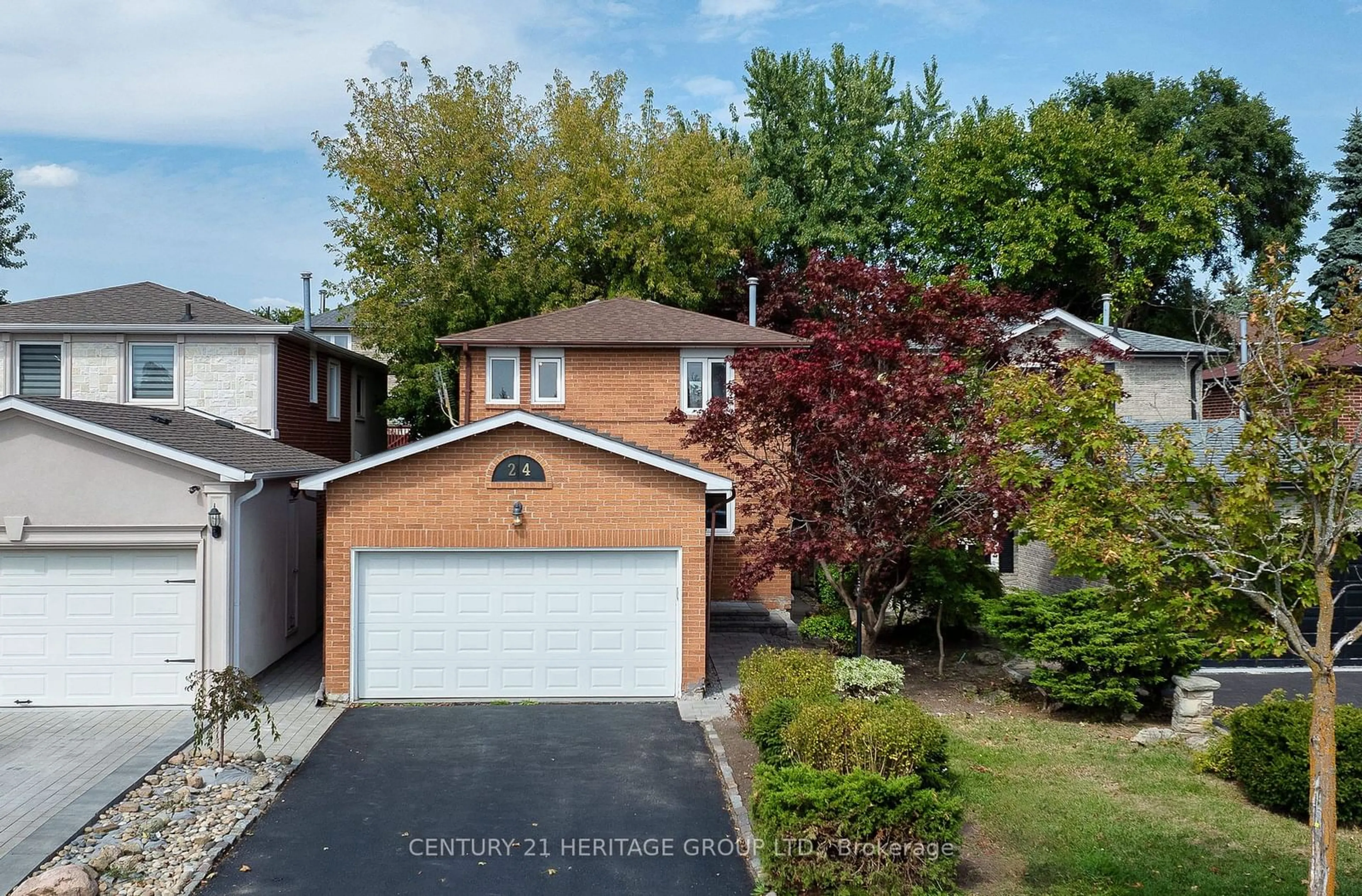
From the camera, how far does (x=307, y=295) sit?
24.6 meters

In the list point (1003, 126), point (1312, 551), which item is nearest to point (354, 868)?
point (1312, 551)

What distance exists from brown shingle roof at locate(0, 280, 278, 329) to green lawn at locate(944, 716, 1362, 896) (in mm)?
16858

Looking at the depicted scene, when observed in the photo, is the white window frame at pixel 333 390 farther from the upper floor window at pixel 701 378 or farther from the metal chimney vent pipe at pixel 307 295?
the upper floor window at pixel 701 378

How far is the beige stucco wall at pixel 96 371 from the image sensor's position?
65.3 feet

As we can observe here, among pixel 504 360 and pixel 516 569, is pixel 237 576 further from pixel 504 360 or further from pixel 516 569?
pixel 504 360

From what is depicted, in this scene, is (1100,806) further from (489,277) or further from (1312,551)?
(489,277)

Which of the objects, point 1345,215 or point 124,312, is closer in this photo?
point 124,312

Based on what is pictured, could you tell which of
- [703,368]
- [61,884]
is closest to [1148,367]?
[703,368]

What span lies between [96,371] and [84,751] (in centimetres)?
1160

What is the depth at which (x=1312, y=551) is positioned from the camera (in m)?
6.37

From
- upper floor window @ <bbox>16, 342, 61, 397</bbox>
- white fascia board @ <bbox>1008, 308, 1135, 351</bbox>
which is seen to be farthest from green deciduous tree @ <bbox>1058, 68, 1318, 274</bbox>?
upper floor window @ <bbox>16, 342, 61, 397</bbox>

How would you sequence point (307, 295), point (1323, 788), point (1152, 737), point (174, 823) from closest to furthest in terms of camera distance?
point (1323, 788), point (174, 823), point (1152, 737), point (307, 295)

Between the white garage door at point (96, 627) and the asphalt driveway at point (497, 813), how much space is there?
279cm

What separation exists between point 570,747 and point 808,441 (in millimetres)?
4991
